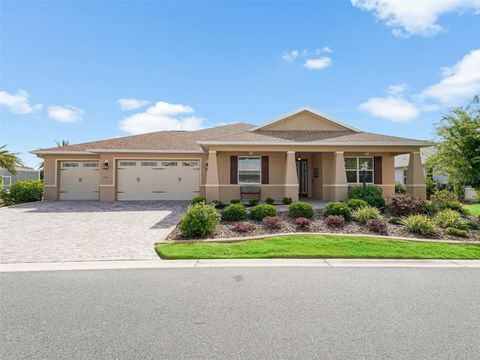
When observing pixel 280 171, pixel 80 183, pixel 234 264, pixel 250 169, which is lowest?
pixel 234 264

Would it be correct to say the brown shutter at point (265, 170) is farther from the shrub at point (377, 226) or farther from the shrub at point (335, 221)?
Answer: the shrub at point (377, 226)

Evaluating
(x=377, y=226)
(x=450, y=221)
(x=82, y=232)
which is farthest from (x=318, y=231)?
(x=82, y=232)

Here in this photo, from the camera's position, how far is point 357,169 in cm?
1612

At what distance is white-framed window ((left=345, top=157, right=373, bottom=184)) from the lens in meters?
16.0

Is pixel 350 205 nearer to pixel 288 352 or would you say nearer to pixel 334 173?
pixel 334 173

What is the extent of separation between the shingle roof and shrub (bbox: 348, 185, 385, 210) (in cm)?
252

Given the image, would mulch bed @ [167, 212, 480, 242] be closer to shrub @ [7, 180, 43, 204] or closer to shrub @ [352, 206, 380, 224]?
shrub @ [352, 206, 380, 224]

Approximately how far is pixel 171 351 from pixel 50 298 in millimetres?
2691

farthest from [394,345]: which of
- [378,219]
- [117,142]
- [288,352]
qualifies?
[117,142]

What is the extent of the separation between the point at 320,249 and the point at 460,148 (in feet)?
28.9

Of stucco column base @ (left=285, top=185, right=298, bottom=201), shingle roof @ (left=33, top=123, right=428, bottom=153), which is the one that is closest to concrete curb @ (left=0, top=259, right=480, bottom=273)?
stucco column base @ (left=285, top=185, right=298, bottom=201)

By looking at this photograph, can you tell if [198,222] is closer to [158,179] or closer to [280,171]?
[280,171]

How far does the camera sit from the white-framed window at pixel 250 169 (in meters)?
16.5

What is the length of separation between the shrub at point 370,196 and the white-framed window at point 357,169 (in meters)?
2.29
